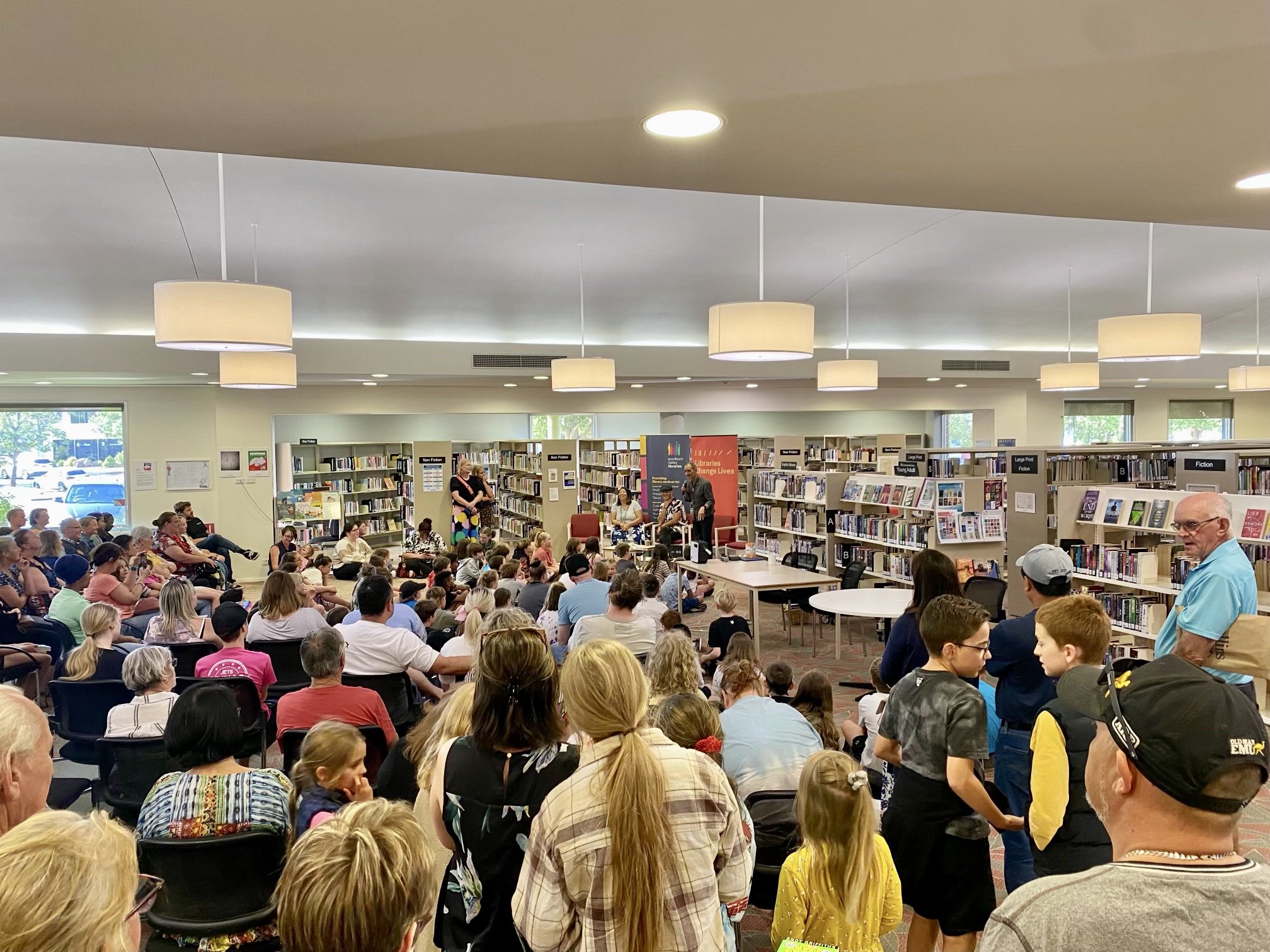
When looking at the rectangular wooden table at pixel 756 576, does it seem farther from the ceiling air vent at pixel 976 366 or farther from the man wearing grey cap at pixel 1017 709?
the ceiling air vent at pixel 976 366

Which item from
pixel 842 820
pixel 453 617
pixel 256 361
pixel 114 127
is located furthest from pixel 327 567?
pixel 842 820

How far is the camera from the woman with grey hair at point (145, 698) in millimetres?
3578

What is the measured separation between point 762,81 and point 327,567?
7840 mm

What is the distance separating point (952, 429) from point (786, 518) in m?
9.87

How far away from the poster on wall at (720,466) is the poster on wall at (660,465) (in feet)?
1.56

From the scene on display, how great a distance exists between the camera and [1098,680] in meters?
1.42

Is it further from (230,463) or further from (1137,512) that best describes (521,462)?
(1137,512)

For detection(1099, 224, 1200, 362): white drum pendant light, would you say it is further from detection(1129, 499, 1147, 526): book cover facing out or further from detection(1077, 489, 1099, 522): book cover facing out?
detection(1077, 489, 1099, 522): book cover facing out

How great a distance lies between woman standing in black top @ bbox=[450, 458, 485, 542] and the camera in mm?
11914

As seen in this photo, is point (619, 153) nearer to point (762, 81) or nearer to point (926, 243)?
point (762, 81)

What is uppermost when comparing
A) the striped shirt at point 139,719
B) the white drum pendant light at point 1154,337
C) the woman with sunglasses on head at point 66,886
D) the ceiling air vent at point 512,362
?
the ceiling air vent at point 512,362

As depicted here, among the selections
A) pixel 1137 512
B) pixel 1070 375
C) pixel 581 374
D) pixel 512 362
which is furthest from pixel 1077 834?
Answer: pixel 512 362

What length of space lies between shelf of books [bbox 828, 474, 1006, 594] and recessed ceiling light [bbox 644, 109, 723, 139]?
6306mm

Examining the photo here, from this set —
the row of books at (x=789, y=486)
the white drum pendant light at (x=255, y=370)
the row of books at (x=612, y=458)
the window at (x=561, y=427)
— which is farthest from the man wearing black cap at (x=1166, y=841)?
the window at (x=561, y=427)
